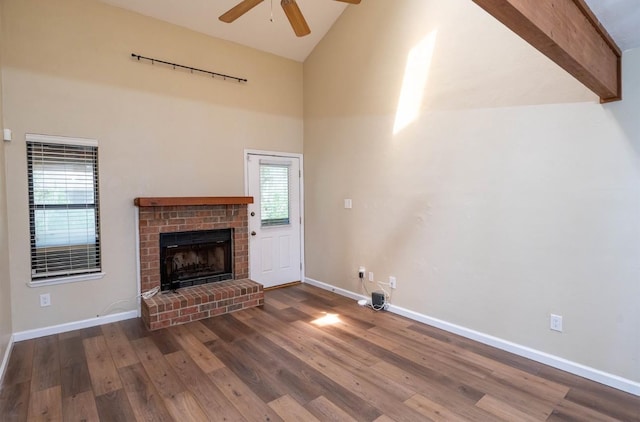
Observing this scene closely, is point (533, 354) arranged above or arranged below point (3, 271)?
below

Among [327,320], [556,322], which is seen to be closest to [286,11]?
[327,320]

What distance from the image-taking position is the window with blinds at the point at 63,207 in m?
3.28

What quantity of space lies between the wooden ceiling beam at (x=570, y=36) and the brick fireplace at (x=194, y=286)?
140 inches

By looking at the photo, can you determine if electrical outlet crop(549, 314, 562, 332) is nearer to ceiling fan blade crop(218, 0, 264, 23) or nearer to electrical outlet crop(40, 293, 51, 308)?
ceiling fan blade crop(218, 0, 264, 23)

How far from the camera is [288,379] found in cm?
253

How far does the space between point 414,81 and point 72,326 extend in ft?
14.6

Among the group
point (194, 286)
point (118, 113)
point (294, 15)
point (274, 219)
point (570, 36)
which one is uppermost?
point (294, 15)

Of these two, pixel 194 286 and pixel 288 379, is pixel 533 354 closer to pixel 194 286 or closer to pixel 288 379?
pixel 288 379

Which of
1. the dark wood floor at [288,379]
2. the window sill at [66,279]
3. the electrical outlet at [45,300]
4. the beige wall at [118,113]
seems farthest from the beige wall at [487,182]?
the electrical outlet at [45,300]

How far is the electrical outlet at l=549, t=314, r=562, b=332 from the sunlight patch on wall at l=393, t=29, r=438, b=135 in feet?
7.39

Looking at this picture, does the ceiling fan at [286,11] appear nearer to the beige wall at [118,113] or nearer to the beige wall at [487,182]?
the beige wall at [487,182]

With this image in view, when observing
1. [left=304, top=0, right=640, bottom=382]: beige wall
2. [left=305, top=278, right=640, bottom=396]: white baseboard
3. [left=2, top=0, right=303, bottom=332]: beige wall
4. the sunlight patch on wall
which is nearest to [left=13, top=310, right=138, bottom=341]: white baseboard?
[left=2, top=0, right=303, bottom=332]: beige wall

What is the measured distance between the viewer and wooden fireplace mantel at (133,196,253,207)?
12.0 feet

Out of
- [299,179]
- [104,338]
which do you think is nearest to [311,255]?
[299,179]
